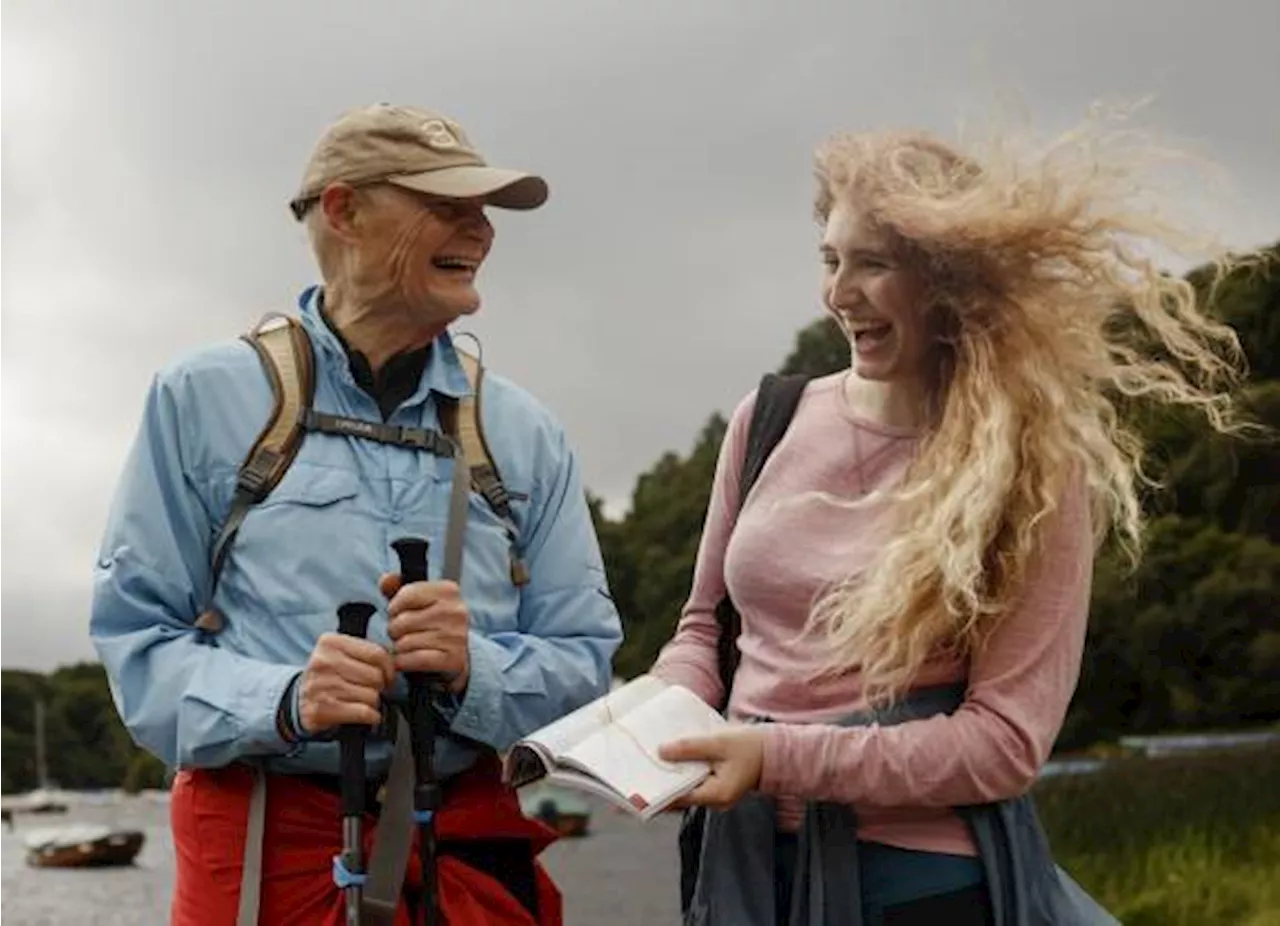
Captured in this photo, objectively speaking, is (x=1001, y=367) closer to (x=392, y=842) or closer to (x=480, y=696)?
(x=480, y=696)

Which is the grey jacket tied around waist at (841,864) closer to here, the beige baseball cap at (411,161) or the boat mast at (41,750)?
the beige baseball cap at (411,161)

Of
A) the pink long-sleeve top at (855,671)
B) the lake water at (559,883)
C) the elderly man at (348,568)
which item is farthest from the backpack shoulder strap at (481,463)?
the lake water at (559,883)

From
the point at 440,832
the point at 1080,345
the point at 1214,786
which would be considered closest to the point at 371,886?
the point at 440,832

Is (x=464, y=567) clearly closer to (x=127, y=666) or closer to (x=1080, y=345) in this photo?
(x=127, y=666)

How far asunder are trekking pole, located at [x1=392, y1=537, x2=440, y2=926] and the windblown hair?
0.61 metres

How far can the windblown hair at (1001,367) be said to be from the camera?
12.0ft

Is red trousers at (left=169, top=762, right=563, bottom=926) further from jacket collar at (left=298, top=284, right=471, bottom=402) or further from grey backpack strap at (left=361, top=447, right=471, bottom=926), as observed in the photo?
jacket collar at (left=298, top=284, right=471, bottom=402)

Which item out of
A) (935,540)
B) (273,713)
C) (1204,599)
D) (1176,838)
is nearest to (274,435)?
(273,713)

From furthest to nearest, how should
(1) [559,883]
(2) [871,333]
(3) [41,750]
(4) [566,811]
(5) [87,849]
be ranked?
(3) [41,750], (5) [87,849], (4) [566,811], (1) [559,883], (2) [871,333]

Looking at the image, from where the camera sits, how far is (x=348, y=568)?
12.9 feet

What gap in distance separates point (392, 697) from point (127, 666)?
0.42m

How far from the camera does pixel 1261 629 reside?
2709 cm

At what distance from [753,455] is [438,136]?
74cm

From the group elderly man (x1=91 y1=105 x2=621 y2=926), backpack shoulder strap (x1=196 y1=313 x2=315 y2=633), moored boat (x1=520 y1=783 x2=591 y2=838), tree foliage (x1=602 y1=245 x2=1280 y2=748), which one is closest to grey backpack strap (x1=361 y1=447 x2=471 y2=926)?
elderly man (x1=91 y1=105 x2=621 y2=926)
